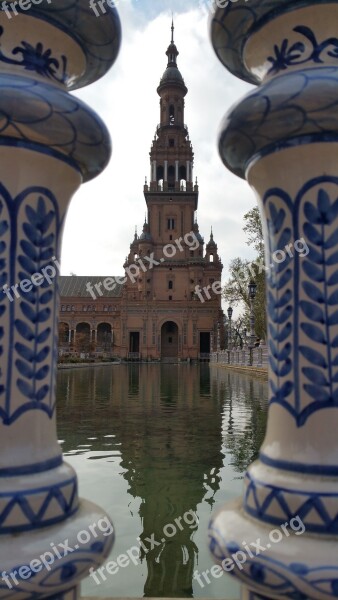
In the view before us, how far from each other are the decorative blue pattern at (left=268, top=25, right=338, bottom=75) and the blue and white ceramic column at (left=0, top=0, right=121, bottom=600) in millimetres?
464

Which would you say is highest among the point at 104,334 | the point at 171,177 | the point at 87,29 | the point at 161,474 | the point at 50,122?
the point at 171,177

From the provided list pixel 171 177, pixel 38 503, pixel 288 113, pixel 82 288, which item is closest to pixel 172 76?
pixel 171 177

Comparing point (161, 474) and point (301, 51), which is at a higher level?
point (301, 51)

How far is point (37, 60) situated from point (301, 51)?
0.63 metres

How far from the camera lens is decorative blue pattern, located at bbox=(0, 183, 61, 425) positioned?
108cm

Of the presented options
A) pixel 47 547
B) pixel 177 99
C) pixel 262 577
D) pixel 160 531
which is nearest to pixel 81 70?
pixel 47 547

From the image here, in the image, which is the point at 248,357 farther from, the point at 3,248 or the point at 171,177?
the point at 171,177

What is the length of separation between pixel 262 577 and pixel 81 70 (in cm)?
129

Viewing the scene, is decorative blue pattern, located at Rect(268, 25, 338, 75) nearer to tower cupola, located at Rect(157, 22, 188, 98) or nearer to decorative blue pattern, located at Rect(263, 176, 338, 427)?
decorative blue pattern, located at Rect(263, 176, 338, 427)

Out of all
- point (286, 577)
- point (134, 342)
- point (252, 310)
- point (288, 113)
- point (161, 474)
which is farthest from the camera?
point (134, 342)

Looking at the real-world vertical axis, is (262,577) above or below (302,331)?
below

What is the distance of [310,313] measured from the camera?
1.08 meters

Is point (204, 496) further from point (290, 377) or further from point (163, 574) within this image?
point (290, 377)

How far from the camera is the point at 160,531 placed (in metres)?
3.17
